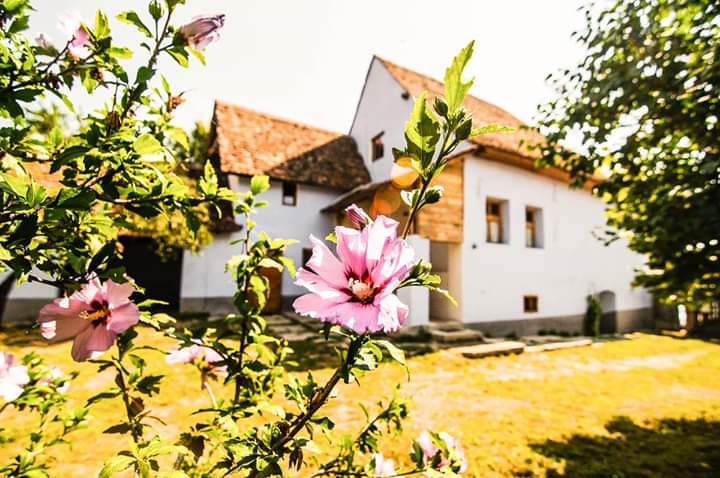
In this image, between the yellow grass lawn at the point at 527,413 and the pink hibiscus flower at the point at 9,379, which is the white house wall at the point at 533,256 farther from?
the pink hibiscus flower at the point at 9,379

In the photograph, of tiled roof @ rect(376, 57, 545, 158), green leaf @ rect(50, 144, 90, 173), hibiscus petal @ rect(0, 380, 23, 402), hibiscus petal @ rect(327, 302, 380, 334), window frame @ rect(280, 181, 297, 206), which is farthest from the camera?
window frame @ rect(280, 181, 297, 206)

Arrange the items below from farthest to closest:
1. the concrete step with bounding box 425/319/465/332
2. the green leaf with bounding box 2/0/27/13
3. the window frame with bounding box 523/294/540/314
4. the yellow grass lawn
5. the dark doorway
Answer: the dark doorway → the window frame with bounding box 523/294/540/314 → the concrete step with bounding box 425/319/465/332 → the yellow grass lawn → the green leaf with bounding box 2/0/27/13

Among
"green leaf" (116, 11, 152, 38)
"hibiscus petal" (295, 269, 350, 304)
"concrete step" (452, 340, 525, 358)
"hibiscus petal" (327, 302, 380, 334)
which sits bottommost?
"concrete step" (452, 340, 525, 358)

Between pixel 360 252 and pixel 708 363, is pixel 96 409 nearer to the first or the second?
pixel 360 252

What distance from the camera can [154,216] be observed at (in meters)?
1.16

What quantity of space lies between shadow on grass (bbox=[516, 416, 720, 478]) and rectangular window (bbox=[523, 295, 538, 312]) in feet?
23.3

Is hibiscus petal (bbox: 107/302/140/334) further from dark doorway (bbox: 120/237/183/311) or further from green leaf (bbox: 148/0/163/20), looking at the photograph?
dark doorway (bbox: 120/237/183/311)

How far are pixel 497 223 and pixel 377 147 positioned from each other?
18.1ft

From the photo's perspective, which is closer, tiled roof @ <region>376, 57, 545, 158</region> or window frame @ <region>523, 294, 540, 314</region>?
tiled roof @ <region>376, 57, 545, 158</region>

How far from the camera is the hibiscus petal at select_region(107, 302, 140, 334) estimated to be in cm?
91

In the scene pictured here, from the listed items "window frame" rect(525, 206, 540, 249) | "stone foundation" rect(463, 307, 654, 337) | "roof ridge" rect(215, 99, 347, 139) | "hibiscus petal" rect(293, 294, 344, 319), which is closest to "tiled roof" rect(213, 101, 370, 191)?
"roof ridge" rect(215, 99, 347, 139)

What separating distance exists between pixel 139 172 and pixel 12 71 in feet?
1.44

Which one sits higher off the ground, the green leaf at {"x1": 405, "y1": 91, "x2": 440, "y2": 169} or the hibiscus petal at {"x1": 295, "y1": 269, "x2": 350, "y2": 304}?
the green leaf at {"x1": 405, "y1": 91, "x2": 440, "y2": 169}

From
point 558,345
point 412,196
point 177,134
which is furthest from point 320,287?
point 558,345
